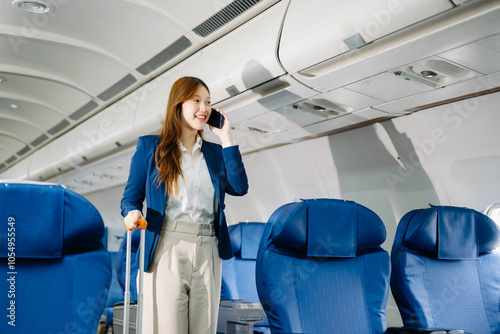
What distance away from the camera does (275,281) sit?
2.43m

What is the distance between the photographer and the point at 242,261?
15.2 ft

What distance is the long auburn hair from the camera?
197cm

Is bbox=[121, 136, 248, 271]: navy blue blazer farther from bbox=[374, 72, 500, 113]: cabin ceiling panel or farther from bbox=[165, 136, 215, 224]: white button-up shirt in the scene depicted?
bbox=[374, 72, 500, 113]: cabin ceiling panel

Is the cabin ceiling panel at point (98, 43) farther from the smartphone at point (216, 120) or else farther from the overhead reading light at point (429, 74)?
the smartphone at point (216, 120)

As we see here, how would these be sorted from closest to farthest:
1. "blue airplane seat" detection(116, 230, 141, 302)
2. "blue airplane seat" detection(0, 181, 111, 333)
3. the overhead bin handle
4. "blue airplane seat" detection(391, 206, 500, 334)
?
"blue airplane seat" detection(0, 181, 111, 333)
"blue airplane seat" detection(391, 206, 500, 334)
"blue airplane seat" detection(116, 230, 141, 302)
the overhead bin handle

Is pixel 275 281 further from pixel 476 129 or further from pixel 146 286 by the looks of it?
pixel 476 129

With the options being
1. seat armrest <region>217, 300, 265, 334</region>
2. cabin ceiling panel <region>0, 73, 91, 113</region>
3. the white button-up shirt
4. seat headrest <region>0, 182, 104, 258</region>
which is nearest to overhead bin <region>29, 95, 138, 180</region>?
cabin ceiling panel <region>0, 73, 91, 113</region>

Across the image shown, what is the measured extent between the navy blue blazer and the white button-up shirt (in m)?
0.03

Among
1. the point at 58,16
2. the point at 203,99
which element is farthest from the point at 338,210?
the point at 58,16

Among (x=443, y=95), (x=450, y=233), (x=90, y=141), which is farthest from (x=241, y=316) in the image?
(x=90, y=141)

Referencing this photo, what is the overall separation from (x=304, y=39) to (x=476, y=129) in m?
1.77

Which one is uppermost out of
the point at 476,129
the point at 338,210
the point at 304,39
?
the point at 304,39

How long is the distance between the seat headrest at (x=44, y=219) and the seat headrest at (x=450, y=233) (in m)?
1.98

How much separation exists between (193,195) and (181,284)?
0.36 meters
